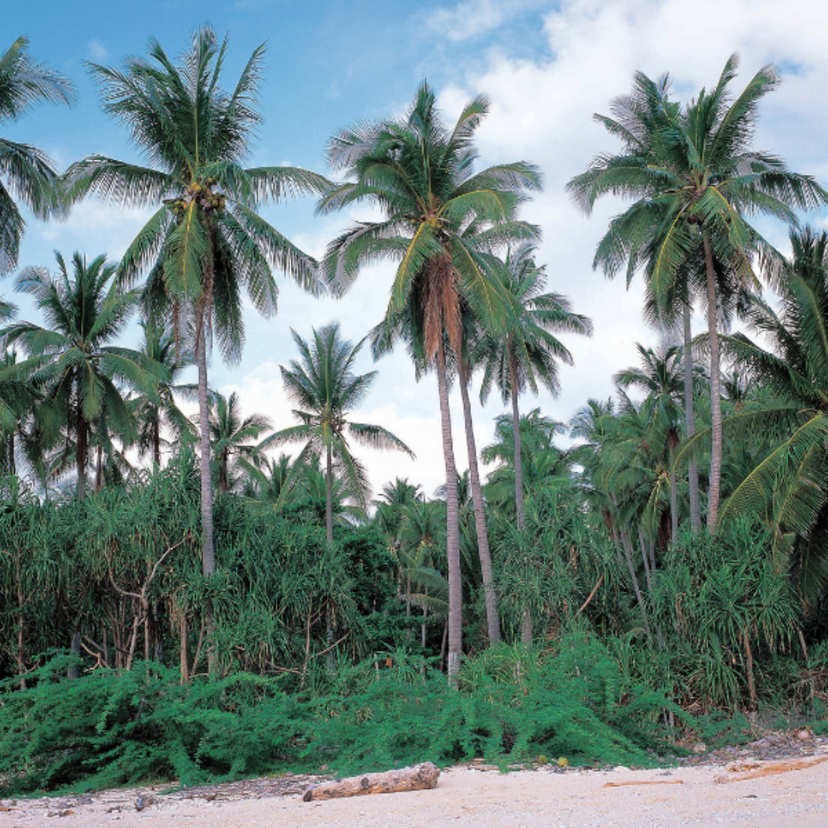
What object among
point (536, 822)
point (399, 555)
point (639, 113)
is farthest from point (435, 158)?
point (399, 555)

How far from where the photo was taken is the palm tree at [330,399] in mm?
26125

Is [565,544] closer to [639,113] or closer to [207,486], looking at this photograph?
[207,486]

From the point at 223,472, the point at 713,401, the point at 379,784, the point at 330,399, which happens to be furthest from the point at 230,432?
the point at 379,784

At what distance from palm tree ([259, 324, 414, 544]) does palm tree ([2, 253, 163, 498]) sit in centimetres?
505

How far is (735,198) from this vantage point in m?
16.5

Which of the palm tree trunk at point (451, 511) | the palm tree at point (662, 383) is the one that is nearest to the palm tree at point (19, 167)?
the palm tree trunk at point (451, 511)

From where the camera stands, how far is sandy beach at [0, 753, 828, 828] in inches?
172

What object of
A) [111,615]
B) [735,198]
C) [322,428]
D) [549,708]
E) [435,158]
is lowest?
[549,708]

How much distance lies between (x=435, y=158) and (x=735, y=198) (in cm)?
673

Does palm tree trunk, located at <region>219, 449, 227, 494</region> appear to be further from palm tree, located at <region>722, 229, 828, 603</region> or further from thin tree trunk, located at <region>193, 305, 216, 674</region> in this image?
palm tree, located at <region>722, 229, 828, 603</region>

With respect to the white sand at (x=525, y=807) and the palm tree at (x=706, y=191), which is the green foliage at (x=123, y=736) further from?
the palm tree at (x=706, y=191)

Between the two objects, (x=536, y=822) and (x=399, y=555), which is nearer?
(x=536, y=822)

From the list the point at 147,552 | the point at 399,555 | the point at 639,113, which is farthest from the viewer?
the point at 399,555

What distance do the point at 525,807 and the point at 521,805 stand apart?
0.10 m
